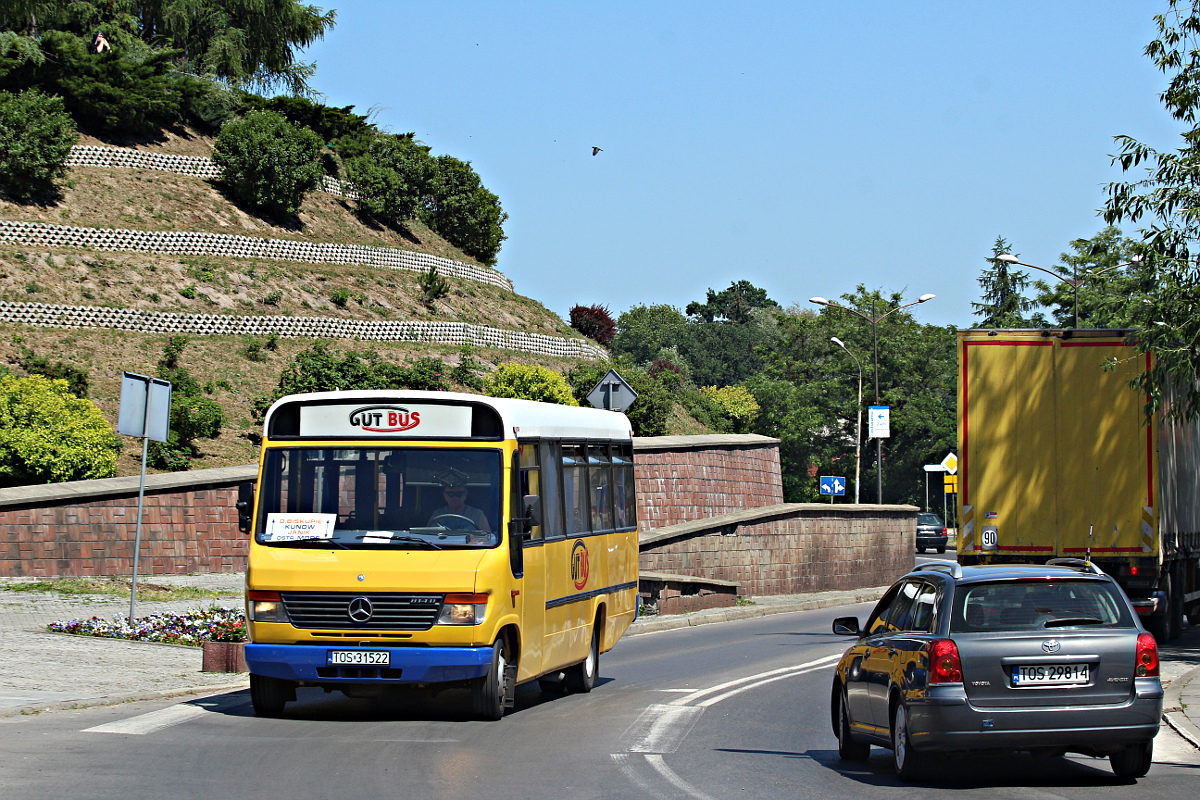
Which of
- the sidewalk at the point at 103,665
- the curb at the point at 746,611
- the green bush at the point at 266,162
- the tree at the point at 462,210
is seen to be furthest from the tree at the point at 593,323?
the sidewalk at the point at 103,665

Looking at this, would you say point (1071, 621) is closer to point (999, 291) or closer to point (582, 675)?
point (582, 675)

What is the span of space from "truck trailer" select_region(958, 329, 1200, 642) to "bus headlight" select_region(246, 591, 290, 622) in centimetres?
1015

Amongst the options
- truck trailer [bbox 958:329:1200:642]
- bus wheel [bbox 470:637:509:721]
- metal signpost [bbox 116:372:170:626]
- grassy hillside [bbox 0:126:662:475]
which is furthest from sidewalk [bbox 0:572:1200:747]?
grassy hillside [bbox 0:126:662:475]

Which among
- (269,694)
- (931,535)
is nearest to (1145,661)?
(269,694)

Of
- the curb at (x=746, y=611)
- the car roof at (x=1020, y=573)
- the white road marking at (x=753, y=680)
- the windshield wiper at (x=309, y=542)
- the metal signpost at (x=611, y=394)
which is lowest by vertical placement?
the curb at (x=746, y=611)

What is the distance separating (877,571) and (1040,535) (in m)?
22.1

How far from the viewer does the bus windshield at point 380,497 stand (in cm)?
1121

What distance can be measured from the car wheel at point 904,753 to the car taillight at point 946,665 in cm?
36

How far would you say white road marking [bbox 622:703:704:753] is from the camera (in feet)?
34.2

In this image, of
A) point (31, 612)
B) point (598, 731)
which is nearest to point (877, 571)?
point (31, 612)

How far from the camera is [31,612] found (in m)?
19.5

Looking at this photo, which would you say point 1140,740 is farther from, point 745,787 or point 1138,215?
point 1138,215

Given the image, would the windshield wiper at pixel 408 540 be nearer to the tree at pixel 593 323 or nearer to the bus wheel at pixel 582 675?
the bus wheel at pixel 582 675

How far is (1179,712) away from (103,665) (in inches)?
413
